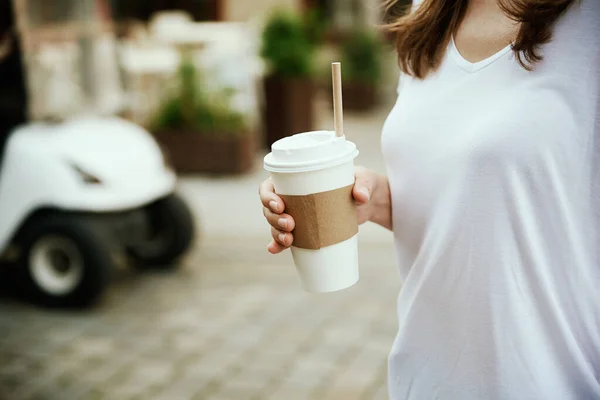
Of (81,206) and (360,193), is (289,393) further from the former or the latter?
(360,193)

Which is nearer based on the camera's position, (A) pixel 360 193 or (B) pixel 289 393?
(A) pixel 360 193

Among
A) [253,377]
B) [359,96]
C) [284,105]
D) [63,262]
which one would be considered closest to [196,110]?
[284,105]

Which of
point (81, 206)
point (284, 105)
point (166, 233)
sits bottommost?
point (166, 233)

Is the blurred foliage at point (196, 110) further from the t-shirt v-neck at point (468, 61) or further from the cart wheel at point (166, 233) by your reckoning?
the t-shirt v-neck at point (468, 61)

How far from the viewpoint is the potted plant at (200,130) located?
8.30m

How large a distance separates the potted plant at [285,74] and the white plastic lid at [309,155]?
7.76 metres

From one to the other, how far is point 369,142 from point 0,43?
5674mm

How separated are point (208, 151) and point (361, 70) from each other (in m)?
5.01

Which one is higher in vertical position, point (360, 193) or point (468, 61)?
point (468, 61)

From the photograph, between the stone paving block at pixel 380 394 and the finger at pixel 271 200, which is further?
the stone paving block at pixel 380 394

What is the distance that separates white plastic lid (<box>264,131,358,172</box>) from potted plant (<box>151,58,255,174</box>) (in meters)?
6.68

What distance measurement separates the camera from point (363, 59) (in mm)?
12656

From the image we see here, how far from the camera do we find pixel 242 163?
8312mm

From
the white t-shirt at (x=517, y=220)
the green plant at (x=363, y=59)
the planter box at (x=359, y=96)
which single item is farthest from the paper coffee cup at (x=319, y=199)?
the green plant at (x=363, y=59)
